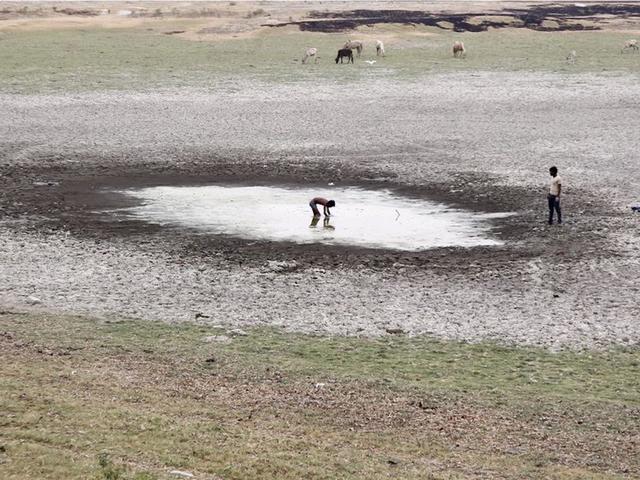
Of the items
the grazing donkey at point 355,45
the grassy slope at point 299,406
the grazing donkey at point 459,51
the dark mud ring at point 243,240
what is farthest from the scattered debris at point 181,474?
the grazing donkey at point 459,51

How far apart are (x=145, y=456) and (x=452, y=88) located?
39.0 meters

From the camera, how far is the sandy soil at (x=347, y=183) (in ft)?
69.4

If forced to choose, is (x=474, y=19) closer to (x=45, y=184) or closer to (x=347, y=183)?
(x=347, y=183)

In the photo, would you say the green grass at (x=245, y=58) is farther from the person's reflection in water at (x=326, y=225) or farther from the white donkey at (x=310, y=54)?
the person's reflection in water at (x=326, y=225)

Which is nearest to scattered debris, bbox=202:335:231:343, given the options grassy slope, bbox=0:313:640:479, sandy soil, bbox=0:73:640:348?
grassy slope, bbox=0:313:640:479

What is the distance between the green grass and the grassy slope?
32641 millimetres

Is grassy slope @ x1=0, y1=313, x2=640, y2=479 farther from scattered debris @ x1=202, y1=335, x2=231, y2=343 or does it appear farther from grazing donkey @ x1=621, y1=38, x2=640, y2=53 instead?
grazing donkey @ x1=621, y1=38, x2=640, y2=53

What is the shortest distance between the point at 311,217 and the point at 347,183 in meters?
4.47

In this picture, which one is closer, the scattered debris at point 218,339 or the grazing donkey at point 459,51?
the scattered debris at point 218,339

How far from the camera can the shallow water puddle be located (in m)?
26.3

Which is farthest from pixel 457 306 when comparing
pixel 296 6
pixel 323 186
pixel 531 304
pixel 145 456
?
pixel 296 6

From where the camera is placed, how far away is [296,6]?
343 ft

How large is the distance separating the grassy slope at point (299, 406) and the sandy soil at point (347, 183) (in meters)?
1.34

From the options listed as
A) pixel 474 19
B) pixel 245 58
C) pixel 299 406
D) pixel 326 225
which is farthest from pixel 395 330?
pixel 474 19
